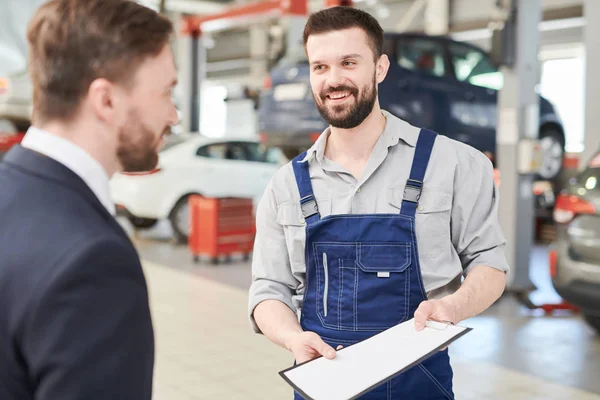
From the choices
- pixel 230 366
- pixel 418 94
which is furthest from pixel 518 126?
pixel 230 366

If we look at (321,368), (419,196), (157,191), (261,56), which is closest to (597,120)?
(157,191)

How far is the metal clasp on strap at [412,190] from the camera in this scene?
5.79ft

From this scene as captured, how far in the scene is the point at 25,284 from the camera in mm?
887

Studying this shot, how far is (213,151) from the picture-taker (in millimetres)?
8977

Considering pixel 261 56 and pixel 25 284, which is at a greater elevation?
pixel 261 56

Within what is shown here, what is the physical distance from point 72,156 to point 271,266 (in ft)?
3.07

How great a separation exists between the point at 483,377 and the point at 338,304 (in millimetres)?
2580

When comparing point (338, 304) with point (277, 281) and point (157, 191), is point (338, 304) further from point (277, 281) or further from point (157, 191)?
point (157, 191)

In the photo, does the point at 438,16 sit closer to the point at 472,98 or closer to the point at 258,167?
the point at 258,167

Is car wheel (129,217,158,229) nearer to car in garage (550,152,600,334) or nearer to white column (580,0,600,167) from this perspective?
white column (580,0,600,167)

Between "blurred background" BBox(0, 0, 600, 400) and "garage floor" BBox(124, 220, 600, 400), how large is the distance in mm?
15

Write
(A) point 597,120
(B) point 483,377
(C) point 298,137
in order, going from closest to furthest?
(B) point 483,377 → (C) point 298,137 → (A) point 597,120

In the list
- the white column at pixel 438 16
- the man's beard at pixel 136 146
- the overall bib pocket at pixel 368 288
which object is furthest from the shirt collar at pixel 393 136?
the white column at pixel 438 16

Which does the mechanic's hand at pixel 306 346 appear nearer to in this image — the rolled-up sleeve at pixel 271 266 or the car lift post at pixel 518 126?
the rolled-up sleeve at pixel 271 266
